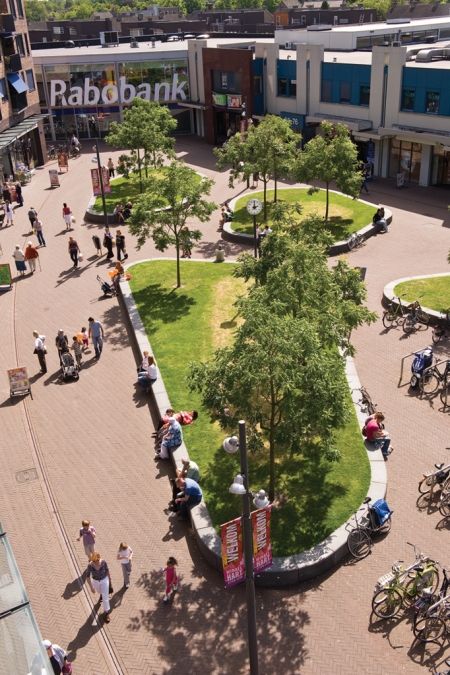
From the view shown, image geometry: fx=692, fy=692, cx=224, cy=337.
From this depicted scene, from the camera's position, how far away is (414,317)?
22.9 metres

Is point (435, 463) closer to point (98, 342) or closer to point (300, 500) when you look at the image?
point (300, 500)

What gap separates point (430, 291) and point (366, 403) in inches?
327

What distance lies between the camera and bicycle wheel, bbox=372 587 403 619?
1269 cm

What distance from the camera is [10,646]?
31.3 ft

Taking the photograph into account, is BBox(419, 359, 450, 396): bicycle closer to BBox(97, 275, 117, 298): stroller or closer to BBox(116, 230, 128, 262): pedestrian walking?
BBox(97, 275, 117, 298): stroller

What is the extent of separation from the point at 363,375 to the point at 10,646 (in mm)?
13441

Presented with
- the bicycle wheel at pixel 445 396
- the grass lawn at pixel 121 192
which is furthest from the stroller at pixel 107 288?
the bicycle wheel at pixel 445 396

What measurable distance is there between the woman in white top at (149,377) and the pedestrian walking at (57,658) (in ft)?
30.8

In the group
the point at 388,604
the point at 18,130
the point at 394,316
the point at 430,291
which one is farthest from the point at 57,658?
the point at 18,130

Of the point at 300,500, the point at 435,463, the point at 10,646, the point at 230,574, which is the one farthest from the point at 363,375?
the point at 10,646

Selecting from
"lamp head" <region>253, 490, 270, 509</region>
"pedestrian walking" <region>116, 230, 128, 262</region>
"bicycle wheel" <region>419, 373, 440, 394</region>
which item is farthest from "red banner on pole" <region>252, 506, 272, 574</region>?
"pedestrian walking" <region>116, 230, 128, 262</region>

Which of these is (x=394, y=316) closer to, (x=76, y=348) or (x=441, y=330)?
(x=441, y=330)

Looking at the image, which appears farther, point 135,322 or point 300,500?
point 135,322

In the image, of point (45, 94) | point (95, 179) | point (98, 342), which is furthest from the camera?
point (45, 94)
